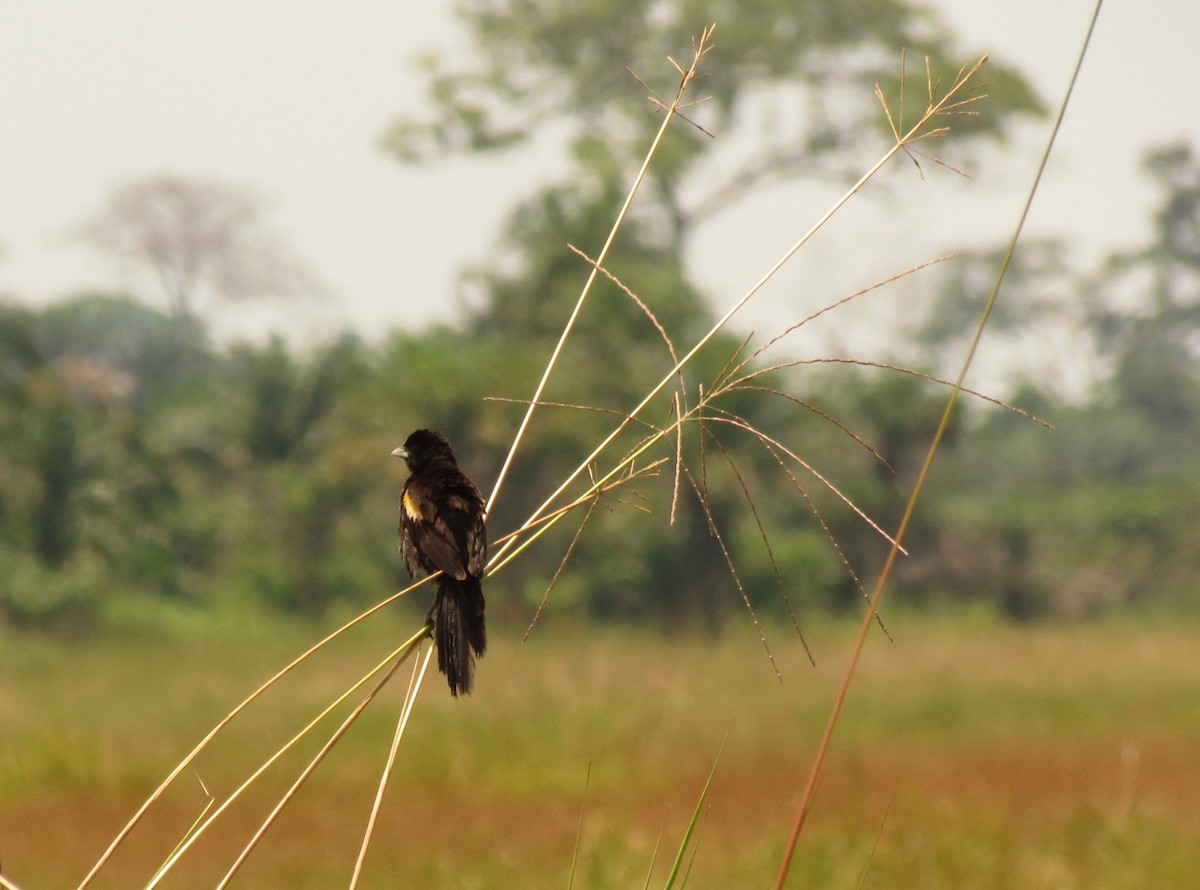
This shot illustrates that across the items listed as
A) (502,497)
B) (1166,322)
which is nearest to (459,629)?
(502,497)

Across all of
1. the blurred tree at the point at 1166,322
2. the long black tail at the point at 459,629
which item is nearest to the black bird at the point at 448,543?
the long black tail at the point at 459,629

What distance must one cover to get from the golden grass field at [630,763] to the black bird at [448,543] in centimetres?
199

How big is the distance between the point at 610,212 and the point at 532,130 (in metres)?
4.34

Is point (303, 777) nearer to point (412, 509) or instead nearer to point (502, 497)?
point (412, 509)

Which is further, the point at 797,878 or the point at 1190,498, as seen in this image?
the point at 1190,498

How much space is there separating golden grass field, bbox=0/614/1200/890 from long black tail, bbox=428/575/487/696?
2191mm

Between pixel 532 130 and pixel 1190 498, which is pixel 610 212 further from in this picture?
pixel 1190 498

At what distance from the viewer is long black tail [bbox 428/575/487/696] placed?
3.96 ft

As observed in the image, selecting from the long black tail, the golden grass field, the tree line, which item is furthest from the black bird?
the tree line

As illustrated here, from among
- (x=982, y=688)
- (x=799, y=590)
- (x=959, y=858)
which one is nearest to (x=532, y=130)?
(x=799, y=590)

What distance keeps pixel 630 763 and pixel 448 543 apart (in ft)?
19.8

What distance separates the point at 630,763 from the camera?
23.6ft

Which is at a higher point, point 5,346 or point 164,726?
point 5,346

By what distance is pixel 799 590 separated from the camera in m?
14.7
